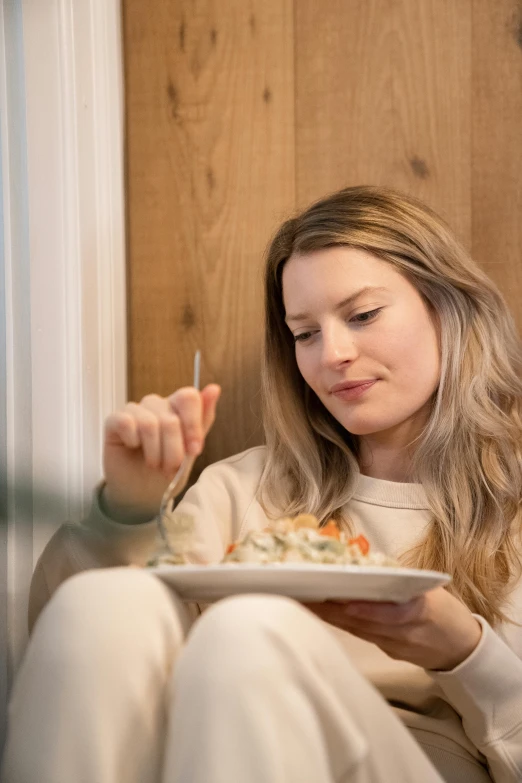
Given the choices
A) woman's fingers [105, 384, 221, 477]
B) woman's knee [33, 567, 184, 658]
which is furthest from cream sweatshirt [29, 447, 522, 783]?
woman's knee [33, 567, 184, 658]

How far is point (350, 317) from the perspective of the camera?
1234 mm

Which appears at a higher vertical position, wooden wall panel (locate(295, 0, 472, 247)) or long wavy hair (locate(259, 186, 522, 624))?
wooden wall panel (locate(295, 0, 472, 247))

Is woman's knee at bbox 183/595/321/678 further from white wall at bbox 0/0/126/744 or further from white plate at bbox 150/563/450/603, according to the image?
white wall at bbox 0/0/126/744

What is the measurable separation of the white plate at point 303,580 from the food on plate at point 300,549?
0.04 meters

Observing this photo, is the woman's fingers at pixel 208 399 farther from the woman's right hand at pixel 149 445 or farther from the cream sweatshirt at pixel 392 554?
the cream sweatshirt at pixel 392 554

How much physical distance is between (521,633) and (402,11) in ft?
3.30

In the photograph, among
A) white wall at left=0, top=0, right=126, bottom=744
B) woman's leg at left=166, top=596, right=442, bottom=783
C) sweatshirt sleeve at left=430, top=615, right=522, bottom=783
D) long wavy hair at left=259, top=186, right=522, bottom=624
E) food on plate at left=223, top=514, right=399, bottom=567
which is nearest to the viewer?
woman's leg at left=166, top=596, right=442, bottom=783

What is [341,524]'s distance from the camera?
1.29 metres

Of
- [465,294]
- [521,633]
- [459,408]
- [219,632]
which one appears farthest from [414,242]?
[219,632]

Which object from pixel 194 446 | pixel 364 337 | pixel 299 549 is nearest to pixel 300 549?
pixel 299 549

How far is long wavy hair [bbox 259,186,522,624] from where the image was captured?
120cm

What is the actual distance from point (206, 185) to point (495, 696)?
3.13ft

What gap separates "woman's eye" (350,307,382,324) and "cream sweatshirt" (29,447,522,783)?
0.76 feet

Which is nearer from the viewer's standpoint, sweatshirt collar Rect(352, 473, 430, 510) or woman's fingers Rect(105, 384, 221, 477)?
woman's fingers Rect(105, 384, 221, 477)
